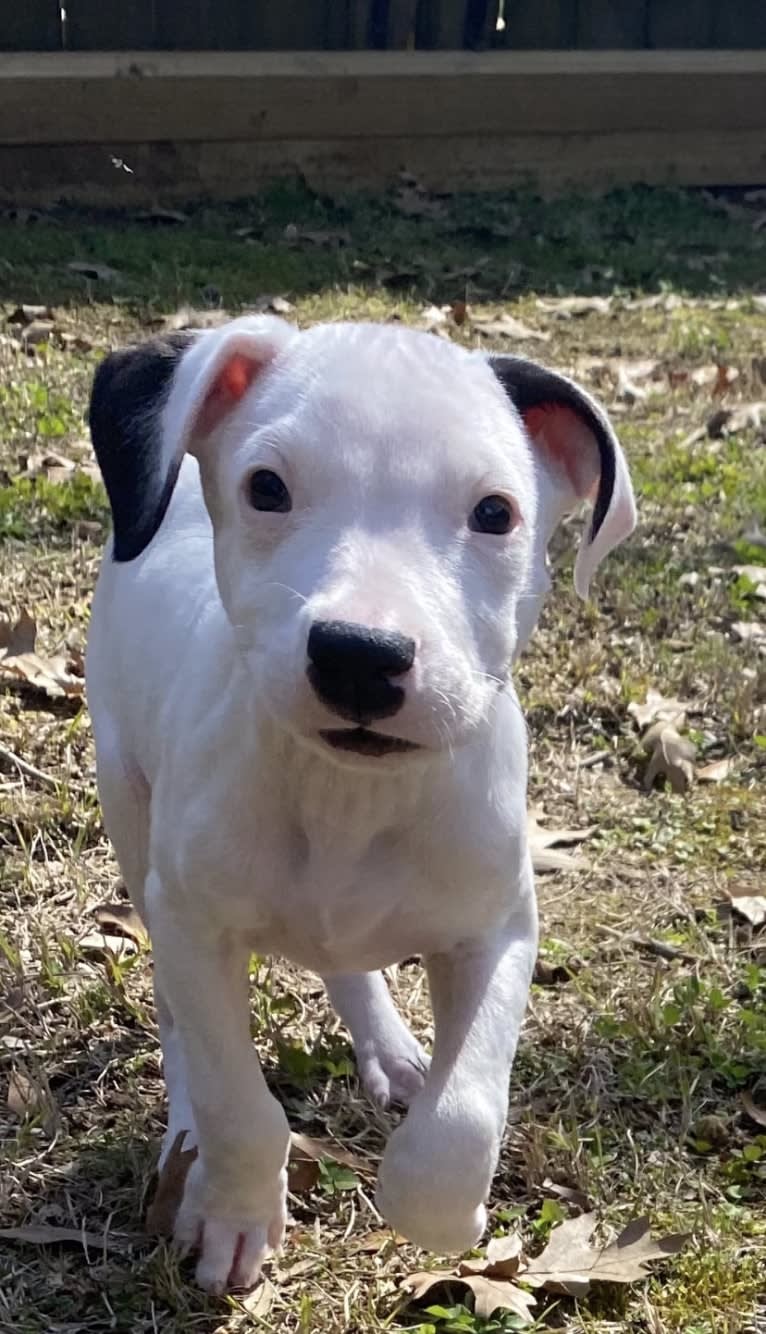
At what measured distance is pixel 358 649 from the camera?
2.04 meters

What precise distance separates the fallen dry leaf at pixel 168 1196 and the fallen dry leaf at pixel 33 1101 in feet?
0.92

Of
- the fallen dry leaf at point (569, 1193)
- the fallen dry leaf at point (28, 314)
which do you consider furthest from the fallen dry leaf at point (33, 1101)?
the fallen dry leaf at point (28, 314)

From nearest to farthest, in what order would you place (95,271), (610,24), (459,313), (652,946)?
1. (652,946)
2. (459,313)
3. (95,271)
4. (610,24)

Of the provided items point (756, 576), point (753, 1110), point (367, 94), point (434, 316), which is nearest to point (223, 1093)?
point (753, 1110)

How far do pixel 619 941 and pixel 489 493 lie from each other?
66.2 inches

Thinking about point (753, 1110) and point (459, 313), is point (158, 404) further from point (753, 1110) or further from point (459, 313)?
point (459, 313)

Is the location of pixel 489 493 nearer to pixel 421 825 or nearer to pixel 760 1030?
pixel 421 825

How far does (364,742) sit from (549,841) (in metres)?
1.96

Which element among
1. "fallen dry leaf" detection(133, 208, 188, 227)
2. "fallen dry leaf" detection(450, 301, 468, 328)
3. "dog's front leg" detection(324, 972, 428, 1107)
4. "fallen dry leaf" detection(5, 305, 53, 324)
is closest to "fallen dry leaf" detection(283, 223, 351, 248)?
"fallen dry leaf" detection(133, 208, 188, 227)

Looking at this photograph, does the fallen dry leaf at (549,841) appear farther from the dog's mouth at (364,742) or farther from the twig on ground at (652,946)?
the dog's mouth at (364,742)

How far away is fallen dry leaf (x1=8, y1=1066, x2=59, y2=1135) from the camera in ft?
10.2

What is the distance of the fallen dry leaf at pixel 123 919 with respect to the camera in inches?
146

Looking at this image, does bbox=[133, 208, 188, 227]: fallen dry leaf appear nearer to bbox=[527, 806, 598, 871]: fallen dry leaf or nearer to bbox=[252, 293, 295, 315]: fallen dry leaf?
bbox=[252, 293, 295, 315]: fallen dry leaf

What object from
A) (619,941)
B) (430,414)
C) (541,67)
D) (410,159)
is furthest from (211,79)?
(430,414)
